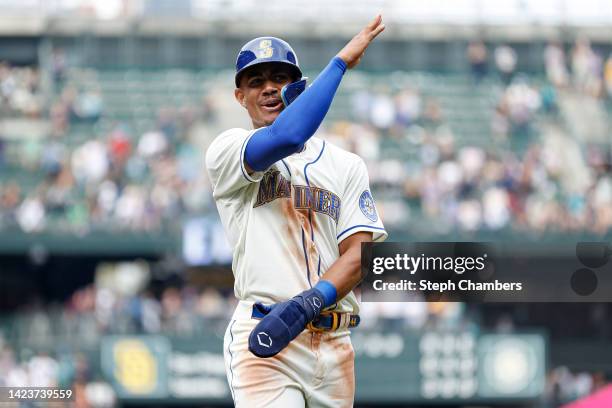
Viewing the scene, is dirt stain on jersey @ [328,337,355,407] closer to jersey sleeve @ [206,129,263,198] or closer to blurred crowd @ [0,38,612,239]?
jersey sleeve @ [206,129,263,198]

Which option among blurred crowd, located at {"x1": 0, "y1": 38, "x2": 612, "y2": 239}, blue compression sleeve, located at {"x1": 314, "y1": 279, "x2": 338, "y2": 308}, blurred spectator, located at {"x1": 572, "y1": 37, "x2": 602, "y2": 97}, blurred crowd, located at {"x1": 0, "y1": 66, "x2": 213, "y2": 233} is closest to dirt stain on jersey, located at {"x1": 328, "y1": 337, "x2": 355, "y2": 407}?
blue compression sleeve, located at {"x1": 314, "y1": 279, "x2": 338, "y2": 308}

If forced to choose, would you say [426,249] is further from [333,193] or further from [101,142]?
[101,142]

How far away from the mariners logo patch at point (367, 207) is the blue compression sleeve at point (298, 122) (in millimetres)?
471

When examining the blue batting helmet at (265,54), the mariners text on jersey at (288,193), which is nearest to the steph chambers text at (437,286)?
the mariners text on jersey at (288,193)

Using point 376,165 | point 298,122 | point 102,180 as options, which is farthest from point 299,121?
point 376,165

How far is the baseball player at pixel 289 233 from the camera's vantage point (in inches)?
171

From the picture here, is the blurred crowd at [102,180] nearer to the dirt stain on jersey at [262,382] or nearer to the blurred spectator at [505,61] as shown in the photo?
the blurred spectator at [505,61]

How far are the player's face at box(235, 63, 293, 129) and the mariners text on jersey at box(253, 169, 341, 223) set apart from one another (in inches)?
8.0

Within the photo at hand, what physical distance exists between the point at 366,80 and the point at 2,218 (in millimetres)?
6935

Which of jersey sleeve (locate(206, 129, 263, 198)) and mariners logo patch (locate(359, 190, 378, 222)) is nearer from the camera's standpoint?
jersey sleeve (locate(206, 129, 263, 198))

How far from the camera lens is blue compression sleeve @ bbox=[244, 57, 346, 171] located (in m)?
4.16

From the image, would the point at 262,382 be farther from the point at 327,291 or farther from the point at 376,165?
the point at 376,165

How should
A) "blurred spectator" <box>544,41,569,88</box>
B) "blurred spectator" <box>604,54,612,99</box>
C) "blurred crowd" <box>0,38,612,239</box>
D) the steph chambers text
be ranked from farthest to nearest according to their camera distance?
"blurred spectator" <box>544,41,569,88</box> < "blurred spectator" <box>604,54,612,99</box> < "blurred crowd" <box>0,38,612,239</box> < the steph chambers text

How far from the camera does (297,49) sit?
2284 cm
